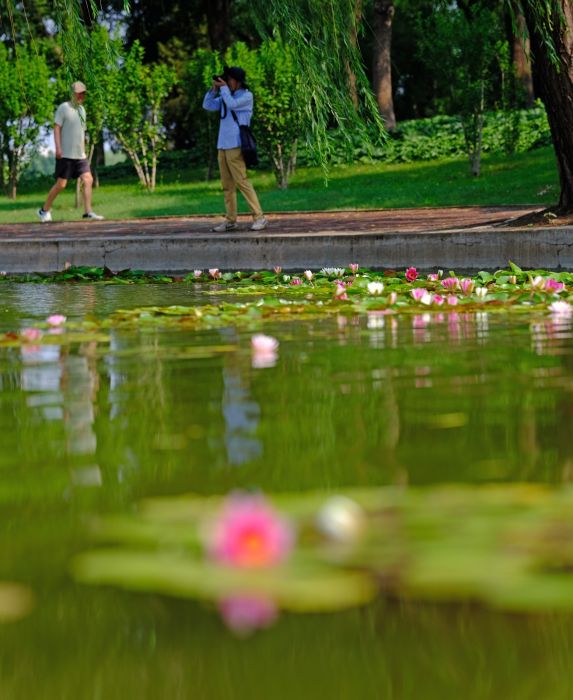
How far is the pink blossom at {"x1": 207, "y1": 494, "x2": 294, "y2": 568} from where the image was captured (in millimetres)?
1669

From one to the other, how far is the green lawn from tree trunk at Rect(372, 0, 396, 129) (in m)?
4.91

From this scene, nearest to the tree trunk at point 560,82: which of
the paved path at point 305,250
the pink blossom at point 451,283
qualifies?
the paved path at point 305,250

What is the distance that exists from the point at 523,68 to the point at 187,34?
1296 cm

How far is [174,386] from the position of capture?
4070 mm

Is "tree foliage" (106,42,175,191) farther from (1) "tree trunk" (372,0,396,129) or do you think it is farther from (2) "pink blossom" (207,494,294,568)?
(2) "pink blossom" (207,494,294,568)

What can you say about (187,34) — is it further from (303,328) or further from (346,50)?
(303,328)

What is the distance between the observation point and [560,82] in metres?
12.2

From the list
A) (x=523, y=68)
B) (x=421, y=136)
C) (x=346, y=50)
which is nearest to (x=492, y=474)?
(x=346, y=50)

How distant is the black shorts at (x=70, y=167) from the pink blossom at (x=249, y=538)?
17.2 m

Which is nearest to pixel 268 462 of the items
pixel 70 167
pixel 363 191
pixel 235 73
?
pixel 235 73

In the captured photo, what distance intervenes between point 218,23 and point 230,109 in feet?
91.1

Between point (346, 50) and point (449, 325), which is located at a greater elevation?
point (346, 50)

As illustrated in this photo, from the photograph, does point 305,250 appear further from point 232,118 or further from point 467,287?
point 467,287

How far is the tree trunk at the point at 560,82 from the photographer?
11867mm
